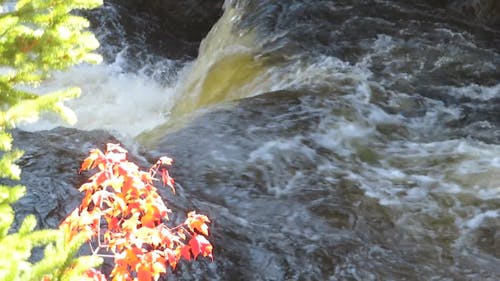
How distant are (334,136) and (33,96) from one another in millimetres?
3541

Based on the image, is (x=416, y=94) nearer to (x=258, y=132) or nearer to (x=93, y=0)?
(x=258, y=132)

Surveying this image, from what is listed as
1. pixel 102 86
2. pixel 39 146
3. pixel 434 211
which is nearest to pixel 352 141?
pixel 434 211

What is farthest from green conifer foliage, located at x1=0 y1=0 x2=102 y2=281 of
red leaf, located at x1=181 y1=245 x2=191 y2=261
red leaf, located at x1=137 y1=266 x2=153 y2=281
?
red leaf, located at x1=181 y1=245 x2=191 y2=261

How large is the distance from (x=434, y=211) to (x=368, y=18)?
386 cm

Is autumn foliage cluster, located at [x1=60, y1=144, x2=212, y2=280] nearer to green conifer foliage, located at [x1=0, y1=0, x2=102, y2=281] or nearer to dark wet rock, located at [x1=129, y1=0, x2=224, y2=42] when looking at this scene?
green conifer foliage, located at [x1=0, y1=0, x2=102, y2=281]

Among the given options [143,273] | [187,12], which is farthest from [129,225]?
[187,12]

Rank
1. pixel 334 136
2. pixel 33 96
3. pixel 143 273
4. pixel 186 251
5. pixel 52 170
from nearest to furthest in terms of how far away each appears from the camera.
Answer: pixel 33 96 → pixel 143 273 → pixel 186 251 → pixel 52 170 → pixel 334 136

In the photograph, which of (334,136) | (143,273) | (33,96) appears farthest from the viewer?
(334,136)

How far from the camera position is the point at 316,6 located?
26.5 ft

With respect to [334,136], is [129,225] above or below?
above

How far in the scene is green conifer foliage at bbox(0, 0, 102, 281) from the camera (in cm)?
178

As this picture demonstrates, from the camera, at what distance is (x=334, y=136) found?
210 inches

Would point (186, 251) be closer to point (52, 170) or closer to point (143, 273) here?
point (143, 273)

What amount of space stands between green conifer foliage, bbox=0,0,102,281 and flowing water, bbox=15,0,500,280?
5.43ft
